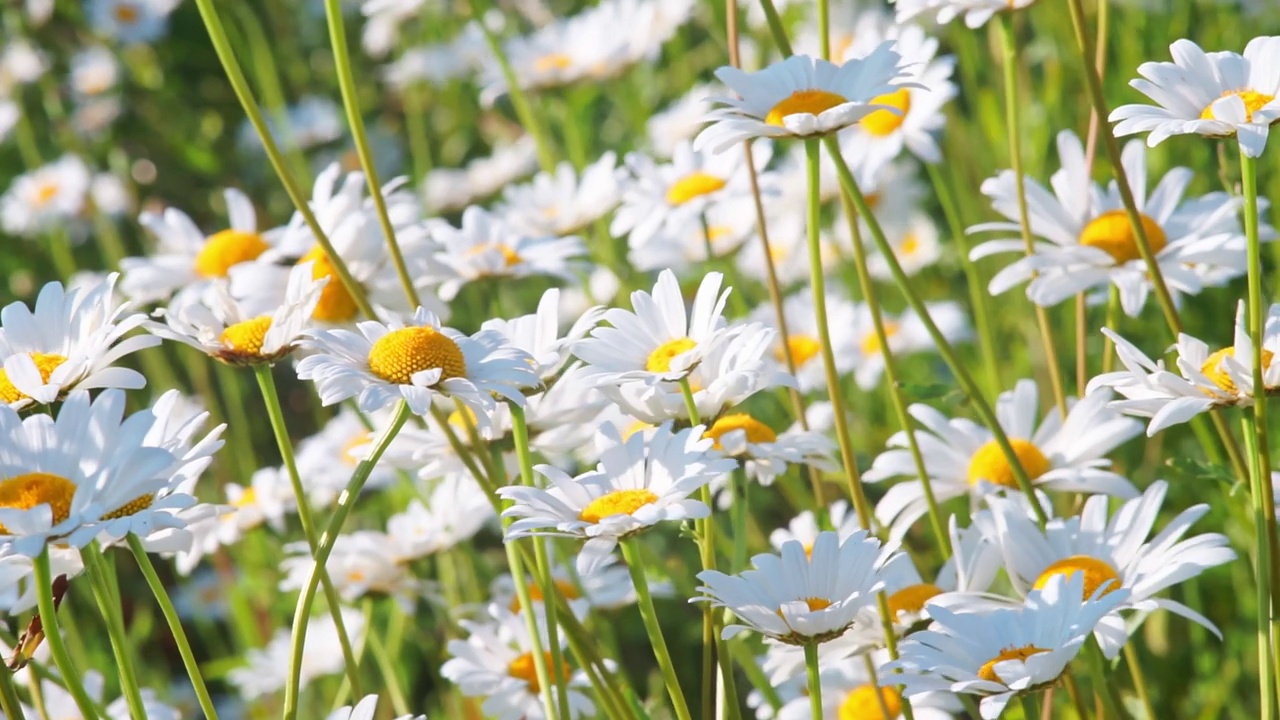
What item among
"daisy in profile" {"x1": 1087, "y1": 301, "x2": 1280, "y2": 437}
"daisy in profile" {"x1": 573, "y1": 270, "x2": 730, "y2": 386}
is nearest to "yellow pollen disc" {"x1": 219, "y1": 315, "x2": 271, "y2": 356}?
"daisy in profile" {"x1": 573, "y1": 270, "x2": 730, "y2": 386}

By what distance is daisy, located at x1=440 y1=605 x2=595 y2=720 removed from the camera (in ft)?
4.15

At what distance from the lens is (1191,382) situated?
0.95 metres

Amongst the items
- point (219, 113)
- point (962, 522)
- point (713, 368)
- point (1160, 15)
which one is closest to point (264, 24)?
point (219, 113)

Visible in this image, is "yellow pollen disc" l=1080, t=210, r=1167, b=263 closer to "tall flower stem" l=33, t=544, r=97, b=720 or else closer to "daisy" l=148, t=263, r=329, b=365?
"daisy" l=148, t=263, r=329, b=365

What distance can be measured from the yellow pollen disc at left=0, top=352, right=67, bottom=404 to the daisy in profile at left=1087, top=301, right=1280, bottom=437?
70cm

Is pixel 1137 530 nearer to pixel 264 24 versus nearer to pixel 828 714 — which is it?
pixel 828 714

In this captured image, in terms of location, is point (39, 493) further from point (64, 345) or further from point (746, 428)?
point (746, 428)

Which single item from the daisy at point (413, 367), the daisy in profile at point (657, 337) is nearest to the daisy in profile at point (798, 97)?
the daisy in profile at point (657, 337)

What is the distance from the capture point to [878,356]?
2082 millimetres

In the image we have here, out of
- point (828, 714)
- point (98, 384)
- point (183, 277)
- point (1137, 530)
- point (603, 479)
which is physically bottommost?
point (828, 714)

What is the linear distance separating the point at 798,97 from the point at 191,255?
33.3 inches

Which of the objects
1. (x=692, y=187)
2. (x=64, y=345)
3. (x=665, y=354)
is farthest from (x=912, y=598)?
(x=692, y=187)

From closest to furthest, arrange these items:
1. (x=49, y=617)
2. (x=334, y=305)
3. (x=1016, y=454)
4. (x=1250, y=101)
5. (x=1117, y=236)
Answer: (x=49, y=617)
(x=1250, y=101)
(x=1016, y=454)
(x=1117, y=236)
(x=334, y=305)

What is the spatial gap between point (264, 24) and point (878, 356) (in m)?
2.47
